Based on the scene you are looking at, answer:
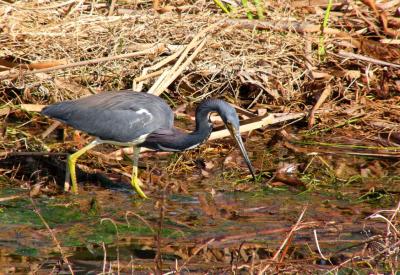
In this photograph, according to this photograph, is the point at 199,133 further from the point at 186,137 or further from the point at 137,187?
the point at 137,187

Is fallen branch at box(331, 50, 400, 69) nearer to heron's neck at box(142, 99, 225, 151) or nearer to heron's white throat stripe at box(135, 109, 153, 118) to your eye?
heron's neck at box(142, 99, 225, 151)

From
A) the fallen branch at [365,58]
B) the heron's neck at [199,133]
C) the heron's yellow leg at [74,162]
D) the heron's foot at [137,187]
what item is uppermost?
the heron's neck at [199,133]

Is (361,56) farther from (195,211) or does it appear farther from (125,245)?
(125,245)

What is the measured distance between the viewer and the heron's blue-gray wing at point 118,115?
7.80 m

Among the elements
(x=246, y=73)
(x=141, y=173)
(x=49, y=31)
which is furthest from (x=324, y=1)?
(x=141, y=173)

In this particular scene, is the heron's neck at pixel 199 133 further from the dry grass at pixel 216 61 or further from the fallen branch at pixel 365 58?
the fallen branch at pixel 365 58

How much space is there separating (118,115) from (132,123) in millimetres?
139

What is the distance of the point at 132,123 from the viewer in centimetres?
782

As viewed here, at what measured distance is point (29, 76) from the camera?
9172 millimetres

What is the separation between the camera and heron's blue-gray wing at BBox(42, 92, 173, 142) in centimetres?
780

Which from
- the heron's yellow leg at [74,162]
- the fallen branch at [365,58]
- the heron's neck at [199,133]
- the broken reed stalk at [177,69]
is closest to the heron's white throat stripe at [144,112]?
the heron's neck at [199,133]

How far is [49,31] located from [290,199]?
3.61 m

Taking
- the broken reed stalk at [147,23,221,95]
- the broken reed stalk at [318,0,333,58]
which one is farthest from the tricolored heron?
the broken reed stalk at [318,0,333,58]

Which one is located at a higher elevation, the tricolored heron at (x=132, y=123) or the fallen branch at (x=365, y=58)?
the tricolored heron at (x=132, y=123)
